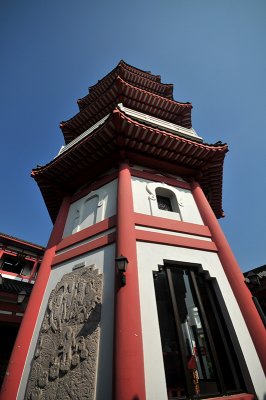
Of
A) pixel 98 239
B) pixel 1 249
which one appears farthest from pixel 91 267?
pixel 1 249

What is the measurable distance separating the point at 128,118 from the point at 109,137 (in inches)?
38.6

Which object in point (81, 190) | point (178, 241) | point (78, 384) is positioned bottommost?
point (78, 384)

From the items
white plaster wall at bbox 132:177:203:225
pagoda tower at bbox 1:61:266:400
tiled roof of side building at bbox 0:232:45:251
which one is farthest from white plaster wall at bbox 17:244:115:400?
tiled roof of side building at bbox 0:232:45:251

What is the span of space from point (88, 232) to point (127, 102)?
742 centimetres

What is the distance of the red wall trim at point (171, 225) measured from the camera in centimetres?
564

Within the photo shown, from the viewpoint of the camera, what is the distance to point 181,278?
9.21 metres

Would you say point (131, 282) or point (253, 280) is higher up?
point (253, 280)

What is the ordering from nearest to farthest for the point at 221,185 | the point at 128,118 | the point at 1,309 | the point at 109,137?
the point at 128,118, the point at 109,137, the point at 221,185, the point at 1,309

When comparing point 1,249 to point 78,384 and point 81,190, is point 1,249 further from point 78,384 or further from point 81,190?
point 78,384

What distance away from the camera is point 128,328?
3.66 metres

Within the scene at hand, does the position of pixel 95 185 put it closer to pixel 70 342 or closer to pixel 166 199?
pixel 166 199

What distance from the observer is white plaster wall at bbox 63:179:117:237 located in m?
6.37

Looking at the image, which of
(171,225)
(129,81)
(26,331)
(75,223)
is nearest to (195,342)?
(171,225)

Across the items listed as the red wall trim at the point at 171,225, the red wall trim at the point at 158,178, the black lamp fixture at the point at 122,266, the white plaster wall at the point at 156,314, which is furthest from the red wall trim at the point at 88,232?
the red wall trim at the point at 158,178
